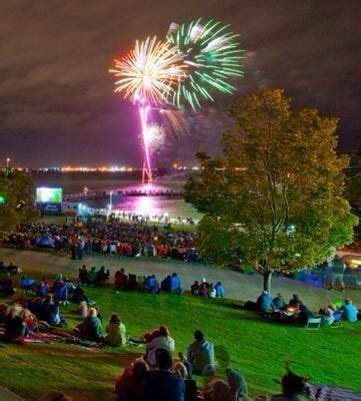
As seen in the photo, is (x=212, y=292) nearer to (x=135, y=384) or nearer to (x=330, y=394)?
(x=330, y=394)

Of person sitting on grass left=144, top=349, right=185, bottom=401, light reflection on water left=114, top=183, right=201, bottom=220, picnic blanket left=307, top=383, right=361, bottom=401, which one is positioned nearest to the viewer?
person sitting on grass left=144, top=349, right=185, bottom=401

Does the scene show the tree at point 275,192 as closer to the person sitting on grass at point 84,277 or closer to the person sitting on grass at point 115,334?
the person sitting on grass at point 84,277

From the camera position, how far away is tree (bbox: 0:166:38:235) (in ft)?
98.9

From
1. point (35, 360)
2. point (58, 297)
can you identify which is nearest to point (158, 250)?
point (58, 297)

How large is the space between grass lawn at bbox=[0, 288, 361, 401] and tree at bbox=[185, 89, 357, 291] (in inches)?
106

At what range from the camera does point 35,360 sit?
33.6 feet

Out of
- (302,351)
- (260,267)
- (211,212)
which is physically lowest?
(302,351)

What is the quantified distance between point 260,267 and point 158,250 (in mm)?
10406

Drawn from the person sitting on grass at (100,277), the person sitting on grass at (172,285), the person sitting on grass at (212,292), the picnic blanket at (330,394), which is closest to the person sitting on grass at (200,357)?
the picnic blanket at (330,394)

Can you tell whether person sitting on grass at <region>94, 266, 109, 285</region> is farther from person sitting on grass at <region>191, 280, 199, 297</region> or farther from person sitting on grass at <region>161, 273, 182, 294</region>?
person sitting on grass at <region>191, 280, 199, 297</region>

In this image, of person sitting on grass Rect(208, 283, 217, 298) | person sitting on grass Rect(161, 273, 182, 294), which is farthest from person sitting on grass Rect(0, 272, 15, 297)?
person sitting on grass Rect(208, 283, 217, 298)

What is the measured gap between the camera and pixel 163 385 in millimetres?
6719

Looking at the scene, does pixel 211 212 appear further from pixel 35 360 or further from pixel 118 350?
pixel 35 360

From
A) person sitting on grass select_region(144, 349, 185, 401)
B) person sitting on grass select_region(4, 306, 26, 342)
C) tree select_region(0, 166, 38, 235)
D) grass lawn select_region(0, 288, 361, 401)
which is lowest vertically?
grass lawn select_region(0, 288, 361, 401)
